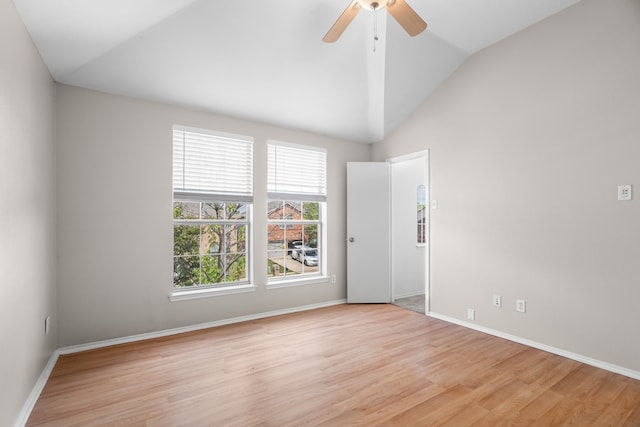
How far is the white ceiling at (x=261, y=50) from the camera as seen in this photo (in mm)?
2547

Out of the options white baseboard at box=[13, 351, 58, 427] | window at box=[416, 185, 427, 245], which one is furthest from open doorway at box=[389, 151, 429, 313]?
white baseboard at box=[13, 351, 58, 427]

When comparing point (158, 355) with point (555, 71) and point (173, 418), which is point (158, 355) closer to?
point (173, 418)

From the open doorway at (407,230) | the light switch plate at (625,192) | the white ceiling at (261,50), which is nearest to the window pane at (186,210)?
the white ceiling at (261,50)

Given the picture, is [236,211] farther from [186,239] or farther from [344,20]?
[344,20]

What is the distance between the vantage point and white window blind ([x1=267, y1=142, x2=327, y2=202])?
4.38 meters

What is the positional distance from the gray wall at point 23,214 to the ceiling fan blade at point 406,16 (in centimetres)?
230

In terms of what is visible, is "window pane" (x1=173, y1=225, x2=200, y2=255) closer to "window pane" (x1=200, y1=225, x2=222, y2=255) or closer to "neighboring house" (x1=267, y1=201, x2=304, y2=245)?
"window pane" (x1=200, y1=225, x2=222, y2=255)

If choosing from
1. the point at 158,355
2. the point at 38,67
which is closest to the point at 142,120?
the point at 38,67

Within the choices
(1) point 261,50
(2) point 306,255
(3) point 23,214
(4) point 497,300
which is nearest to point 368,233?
(2) point 306,255

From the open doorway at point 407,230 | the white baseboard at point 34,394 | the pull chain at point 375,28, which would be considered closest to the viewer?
the white baseboard at point 34,394

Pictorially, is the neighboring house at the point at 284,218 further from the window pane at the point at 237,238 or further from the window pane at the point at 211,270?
the window pane at the point at 211,270

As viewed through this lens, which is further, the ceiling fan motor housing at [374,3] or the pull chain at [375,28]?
the pull chain at [375,28]

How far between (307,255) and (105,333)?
254 cm

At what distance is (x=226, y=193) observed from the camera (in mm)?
3969
